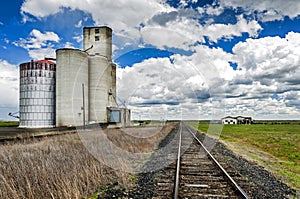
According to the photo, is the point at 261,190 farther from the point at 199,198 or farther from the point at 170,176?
the point at 170,176

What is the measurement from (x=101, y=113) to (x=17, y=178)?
37.3 meters

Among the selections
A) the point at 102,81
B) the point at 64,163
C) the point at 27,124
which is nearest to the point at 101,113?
the point at 102,81

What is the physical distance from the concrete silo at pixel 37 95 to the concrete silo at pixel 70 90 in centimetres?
144

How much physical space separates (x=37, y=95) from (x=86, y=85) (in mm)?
7404

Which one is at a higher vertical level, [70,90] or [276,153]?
[70,90]

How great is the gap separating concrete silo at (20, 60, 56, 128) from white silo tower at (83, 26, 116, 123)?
262 inches

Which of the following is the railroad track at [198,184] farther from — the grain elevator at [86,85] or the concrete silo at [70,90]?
the grain elevator at [86,85]

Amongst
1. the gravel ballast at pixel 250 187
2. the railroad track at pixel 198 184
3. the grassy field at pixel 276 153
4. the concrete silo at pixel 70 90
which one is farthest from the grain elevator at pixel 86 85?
the gravel ballast at pixel 250 187

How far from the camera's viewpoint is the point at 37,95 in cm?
3759

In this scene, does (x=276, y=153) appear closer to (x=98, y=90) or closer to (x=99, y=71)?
(x=98, y=90)

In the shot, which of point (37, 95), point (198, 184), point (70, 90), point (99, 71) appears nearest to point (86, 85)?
point (70, 90)

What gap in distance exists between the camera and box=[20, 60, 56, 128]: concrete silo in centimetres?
3744

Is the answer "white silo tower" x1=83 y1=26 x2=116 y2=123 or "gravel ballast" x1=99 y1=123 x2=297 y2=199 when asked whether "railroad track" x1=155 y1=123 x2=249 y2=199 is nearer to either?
"gravel ballast" x1=99 y1=123 x2=297 y2=199

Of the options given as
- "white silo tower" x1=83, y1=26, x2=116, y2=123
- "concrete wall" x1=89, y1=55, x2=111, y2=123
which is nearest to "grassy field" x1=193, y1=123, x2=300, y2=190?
"concrete wall" x1=89, y1=55, x2=111, y2=123
